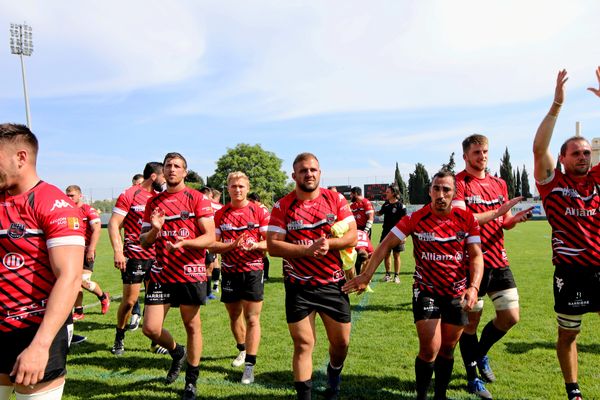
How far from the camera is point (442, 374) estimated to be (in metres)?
4.34

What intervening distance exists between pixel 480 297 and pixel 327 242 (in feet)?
7.31

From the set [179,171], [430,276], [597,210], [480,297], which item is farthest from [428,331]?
[179,171]

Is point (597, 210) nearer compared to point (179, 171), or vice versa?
point (597, 210)

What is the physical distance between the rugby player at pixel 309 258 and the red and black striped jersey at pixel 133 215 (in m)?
3.28

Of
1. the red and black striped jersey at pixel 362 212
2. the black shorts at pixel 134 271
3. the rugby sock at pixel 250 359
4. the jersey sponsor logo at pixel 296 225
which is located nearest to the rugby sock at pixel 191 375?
the rugby sock at pixel 250 359

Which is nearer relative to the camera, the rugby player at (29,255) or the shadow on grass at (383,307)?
the rugby player at (29,255)

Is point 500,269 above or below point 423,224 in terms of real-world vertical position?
below

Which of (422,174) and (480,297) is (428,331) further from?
(422,174)

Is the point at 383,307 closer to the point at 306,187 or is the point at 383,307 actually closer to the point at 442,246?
the point at 442,246

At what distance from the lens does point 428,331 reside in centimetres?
413

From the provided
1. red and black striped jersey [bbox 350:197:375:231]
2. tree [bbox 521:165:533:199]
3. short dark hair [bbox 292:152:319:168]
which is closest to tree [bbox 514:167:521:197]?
tree [bbox 521:165:533:199]

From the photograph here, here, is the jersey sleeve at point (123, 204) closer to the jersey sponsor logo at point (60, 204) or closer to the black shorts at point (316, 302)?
the black shorts at point (316, 302)

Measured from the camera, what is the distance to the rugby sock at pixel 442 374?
4320mm

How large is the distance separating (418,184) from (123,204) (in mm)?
73974
